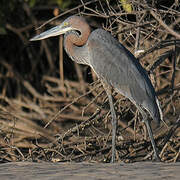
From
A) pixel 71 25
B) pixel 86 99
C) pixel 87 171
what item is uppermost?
pixel 71 25

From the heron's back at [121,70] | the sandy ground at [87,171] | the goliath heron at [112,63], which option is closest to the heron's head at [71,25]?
the goliath heron at [112,63]

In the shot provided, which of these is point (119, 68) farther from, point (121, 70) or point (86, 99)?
point (86, 99)

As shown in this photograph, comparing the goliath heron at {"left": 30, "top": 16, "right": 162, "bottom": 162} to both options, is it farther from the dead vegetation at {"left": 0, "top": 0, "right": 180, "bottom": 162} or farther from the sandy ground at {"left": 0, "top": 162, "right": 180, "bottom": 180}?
the sandy ground at {"left": 0, "top": 162, "right": 180, "bottom": 180}

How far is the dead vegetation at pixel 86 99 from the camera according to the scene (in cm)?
514

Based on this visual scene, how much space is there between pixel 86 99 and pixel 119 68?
3.42 meters

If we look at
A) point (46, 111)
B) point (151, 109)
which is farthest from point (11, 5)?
point (151, 109)

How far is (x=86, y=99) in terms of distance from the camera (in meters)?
8.38

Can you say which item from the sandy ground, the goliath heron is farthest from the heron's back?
the sandy ground

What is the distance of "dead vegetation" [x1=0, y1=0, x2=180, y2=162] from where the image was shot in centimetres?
514

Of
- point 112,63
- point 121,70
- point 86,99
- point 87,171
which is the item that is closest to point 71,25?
point 112,63

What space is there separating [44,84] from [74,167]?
19.4 feet

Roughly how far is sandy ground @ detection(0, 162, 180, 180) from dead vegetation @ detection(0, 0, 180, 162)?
2.72 ft

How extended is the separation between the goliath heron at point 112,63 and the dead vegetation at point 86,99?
174 millimetres

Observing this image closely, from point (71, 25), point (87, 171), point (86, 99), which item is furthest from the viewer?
point (86, 99)
